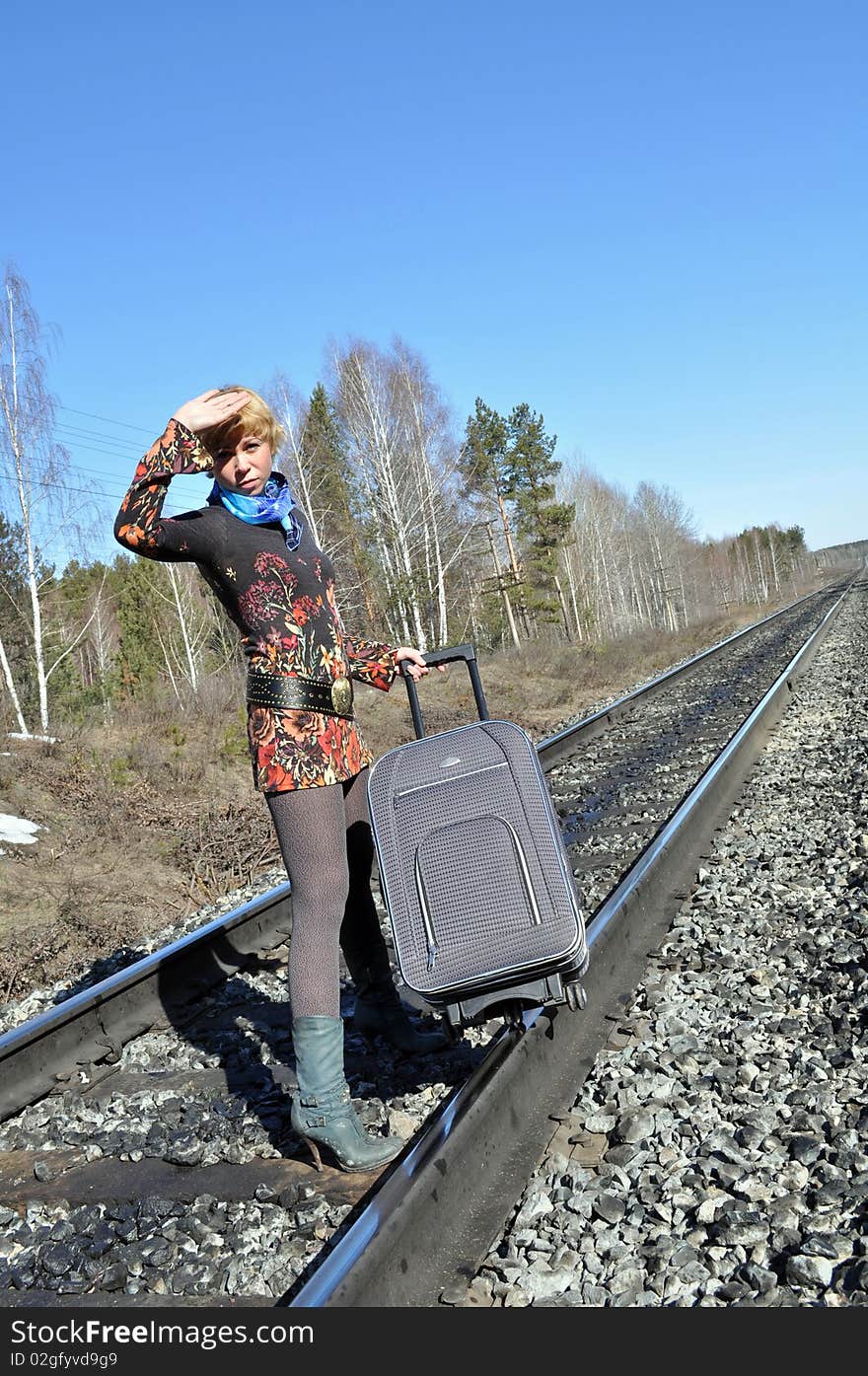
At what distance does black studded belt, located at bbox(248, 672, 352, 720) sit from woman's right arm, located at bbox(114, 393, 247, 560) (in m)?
0.38

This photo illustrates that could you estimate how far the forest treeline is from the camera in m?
19.7

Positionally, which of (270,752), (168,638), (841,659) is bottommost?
(841,659)

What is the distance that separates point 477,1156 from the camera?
2.52 m

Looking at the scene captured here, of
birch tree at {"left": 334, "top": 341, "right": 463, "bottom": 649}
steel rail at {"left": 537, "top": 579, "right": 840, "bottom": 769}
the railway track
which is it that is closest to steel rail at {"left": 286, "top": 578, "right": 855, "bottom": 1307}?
the railway track

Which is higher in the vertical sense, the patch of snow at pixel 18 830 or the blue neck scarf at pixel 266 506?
the blue neck scarf at pixel 266 506

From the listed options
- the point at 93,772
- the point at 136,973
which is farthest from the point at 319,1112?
the point at 93,772

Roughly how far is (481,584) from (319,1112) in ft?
147

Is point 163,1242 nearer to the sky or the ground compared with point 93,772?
nearer to the ground

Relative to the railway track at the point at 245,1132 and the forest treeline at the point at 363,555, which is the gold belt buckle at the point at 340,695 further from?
the forest treeline at the point at 363,555

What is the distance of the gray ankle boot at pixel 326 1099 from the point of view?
2570mm

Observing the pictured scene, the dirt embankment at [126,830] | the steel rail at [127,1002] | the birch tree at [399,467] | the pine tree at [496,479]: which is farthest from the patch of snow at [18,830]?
the pine tree at [496,479]

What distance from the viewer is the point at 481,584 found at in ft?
154

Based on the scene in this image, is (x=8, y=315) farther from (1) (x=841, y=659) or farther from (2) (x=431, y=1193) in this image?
(2) (x=431, y=1193)

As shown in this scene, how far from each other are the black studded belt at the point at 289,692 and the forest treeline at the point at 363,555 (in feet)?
36.9
